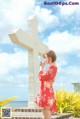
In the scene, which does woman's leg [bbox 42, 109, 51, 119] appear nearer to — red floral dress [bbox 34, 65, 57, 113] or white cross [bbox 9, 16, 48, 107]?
red floral dress [bbox 34, 65, 57, 113]

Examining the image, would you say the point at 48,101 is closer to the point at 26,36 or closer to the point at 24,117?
the point at 24,117

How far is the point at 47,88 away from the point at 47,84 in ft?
0.17

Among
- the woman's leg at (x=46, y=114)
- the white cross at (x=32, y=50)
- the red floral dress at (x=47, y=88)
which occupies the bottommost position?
the woman's leg at (x=46, y=114)

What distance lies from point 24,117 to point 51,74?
9.77ft

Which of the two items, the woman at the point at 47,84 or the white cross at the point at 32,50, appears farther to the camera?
the white cross at the point at 32,50

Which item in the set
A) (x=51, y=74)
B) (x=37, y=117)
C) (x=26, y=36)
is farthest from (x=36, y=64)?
(x=51, y=74)

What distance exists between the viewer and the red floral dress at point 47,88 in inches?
183

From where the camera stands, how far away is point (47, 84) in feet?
15.4

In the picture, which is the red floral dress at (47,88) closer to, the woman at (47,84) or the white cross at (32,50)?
the woman at (47,84)

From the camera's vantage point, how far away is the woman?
4621 mm

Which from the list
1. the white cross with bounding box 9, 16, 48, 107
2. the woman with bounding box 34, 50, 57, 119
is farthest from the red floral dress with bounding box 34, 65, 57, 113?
the white cross with bounding box 9, 16, 48, 107

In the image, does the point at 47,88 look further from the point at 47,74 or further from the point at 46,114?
the point at 46,114

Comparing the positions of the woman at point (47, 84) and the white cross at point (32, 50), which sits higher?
the white cross at point (32, 50)

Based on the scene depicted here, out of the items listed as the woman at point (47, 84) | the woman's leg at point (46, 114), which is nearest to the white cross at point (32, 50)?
the woman at point (47, 84)
